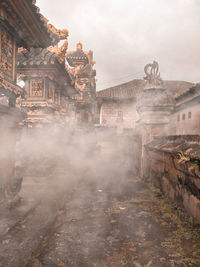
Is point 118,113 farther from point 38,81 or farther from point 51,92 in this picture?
point 38,81

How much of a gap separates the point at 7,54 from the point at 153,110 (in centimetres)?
349

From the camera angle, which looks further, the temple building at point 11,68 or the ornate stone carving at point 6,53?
the ornate stone carving at point 6,53

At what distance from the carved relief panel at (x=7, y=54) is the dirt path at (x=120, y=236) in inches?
105

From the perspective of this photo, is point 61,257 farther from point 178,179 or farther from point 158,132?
point 158,132

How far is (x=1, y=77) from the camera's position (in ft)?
10.9

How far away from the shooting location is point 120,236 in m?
2.46

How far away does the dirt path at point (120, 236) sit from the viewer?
1978 mm

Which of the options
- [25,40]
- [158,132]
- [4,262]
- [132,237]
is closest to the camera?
[4,262]

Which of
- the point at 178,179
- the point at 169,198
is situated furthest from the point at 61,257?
the point at 169,198

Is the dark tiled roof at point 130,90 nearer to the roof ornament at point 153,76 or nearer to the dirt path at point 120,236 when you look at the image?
the roof ornament at point 153,76

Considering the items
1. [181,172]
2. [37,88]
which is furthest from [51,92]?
[181,172]

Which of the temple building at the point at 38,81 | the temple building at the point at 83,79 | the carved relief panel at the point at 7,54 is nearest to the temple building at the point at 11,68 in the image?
the carved relief panel at the point at 7,54

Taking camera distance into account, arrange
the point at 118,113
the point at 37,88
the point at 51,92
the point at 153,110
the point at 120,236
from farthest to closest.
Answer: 1. the point at 118,113
2. the point at 51,92
3. the point at 37,88
4. the point at 153,110
5. the point at 120,236

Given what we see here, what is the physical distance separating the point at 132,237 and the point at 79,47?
586 inches
